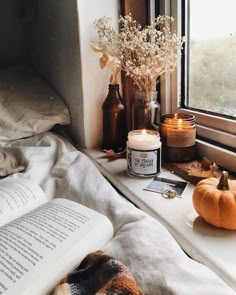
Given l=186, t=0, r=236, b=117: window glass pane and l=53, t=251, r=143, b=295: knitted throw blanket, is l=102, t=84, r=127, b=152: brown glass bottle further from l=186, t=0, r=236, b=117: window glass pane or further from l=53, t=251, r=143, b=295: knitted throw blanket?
l=53, t=251, r=143, b=295: knitted throw blanket

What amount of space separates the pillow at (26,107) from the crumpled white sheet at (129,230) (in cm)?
11

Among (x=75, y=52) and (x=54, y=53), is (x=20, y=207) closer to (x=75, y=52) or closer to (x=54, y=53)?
(x=75, y=52)

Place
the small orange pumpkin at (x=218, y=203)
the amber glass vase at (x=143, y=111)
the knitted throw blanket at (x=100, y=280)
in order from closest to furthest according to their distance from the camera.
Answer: the knitted throw blanket at (x=100, y=280) < the small orange pumpkin at (x=218, y=203) < the amber glass vase at (x=143, y=111)

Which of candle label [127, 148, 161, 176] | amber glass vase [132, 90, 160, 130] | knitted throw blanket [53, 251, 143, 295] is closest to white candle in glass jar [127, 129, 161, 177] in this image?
candle label [127, 148, 161, 176]

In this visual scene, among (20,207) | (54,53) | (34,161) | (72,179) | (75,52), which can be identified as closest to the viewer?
(20,207)

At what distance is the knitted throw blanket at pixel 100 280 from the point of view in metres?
0.31

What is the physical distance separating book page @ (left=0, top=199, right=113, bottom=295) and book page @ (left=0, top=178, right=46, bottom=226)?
0.10ft

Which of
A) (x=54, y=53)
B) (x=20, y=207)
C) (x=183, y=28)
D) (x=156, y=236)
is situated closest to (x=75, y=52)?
(x=54, y=53)

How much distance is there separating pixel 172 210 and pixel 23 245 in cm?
25

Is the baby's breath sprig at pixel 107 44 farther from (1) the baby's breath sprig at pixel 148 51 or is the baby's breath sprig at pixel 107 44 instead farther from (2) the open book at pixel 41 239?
(2) the open book at pixel 41 239

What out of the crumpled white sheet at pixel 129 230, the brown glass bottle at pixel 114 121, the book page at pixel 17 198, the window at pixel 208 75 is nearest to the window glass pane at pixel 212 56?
the window at pixel 208 75

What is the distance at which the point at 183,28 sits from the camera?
793 millimetres

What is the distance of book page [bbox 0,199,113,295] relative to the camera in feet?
1.10

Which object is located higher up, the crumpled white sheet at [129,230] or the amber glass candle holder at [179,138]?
the amber glass candle holder at [179,138]
